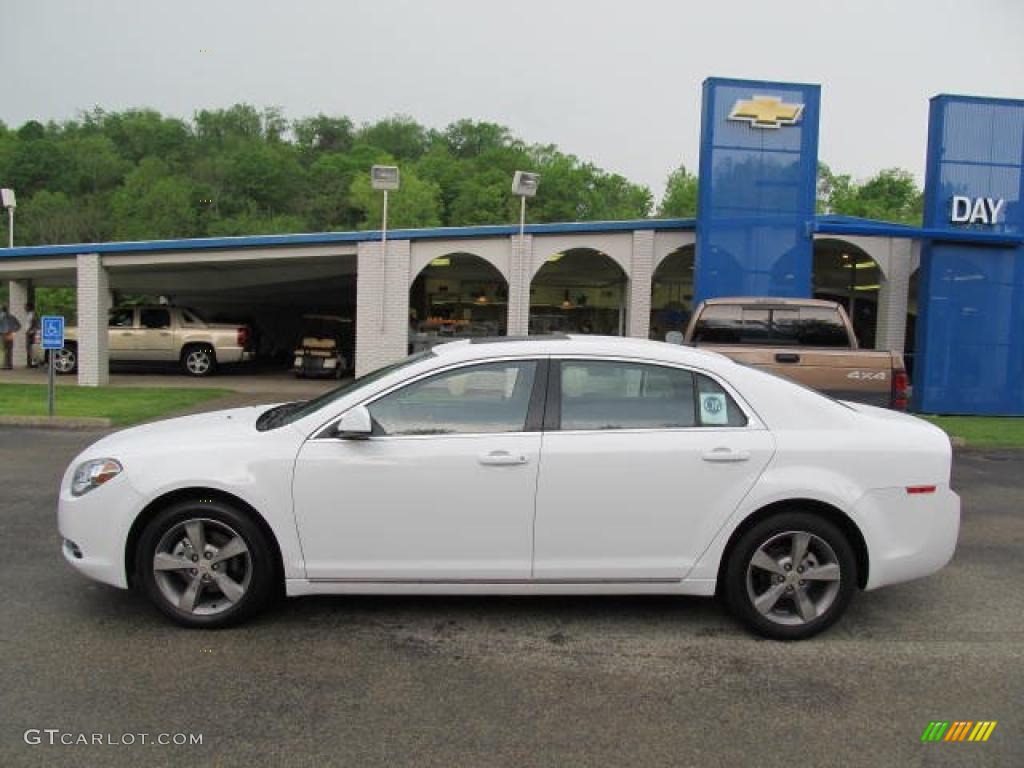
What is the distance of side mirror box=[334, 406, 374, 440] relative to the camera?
417 cm

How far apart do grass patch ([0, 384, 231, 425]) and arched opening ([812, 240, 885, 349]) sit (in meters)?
16.1

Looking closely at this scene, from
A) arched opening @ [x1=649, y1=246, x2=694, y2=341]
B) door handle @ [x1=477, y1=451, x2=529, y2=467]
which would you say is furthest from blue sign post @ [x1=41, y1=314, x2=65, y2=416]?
arched opening @ [x1=649, y1=246, x2=694, y2=341]

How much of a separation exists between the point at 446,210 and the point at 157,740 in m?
69.6

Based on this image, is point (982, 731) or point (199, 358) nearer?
point (982, 731)

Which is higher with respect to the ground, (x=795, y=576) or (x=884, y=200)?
(x=884, y=200)

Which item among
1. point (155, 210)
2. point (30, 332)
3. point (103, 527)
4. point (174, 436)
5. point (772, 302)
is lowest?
point (30, 332)

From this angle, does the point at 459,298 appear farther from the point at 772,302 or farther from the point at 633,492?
the point at 633,492

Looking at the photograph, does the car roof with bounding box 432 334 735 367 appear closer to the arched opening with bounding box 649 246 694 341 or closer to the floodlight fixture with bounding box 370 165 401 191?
the floodlight fixture with bounding box 370 165 401 191

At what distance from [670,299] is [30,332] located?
61.3ft

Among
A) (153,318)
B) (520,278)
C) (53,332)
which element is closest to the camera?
(53,332)

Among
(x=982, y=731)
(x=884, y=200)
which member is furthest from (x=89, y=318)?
(x=884, y=200)

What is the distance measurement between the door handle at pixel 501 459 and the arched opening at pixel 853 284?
19755 millimetres

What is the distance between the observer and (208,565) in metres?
4.29

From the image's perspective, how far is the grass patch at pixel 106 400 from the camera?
42.9ft
